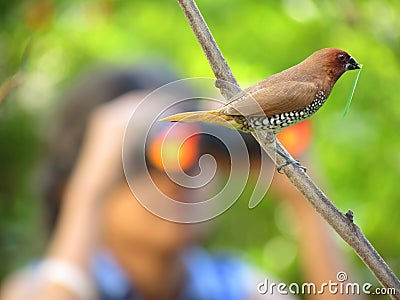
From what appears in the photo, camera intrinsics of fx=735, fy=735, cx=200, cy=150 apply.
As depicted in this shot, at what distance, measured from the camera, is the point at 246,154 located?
0.17 metres

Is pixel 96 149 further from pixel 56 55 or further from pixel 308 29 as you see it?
pixel 308 29

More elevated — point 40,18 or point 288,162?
point 40,18

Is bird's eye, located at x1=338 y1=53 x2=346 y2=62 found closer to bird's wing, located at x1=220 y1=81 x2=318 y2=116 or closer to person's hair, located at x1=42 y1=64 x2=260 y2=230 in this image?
bird's wing, located at x1=220 y1=81 x2=318 y2=116

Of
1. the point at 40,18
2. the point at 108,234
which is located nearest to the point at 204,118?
the point at 40,18

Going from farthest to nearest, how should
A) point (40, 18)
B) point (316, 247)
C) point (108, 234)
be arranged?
point (108, 234), point (316, 247), point (40, 18)

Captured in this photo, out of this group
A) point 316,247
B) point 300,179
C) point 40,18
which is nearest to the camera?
point 300,179

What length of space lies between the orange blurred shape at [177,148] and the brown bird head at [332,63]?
0.13ft

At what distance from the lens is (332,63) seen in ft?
0.61

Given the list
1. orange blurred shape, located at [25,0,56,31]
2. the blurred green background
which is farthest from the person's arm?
orange blurred shape, located at [25,0,56,31]

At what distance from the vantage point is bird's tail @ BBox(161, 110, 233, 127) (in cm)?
17

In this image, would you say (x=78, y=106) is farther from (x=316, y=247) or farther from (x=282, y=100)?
(x=282, y=100)

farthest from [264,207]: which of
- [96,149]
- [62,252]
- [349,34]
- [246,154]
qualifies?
[246,154]

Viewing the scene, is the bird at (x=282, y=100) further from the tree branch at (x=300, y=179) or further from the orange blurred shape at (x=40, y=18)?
the orange blurred shape at (x=40, y=18)

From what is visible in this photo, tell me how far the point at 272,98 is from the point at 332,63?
23 millimetres
